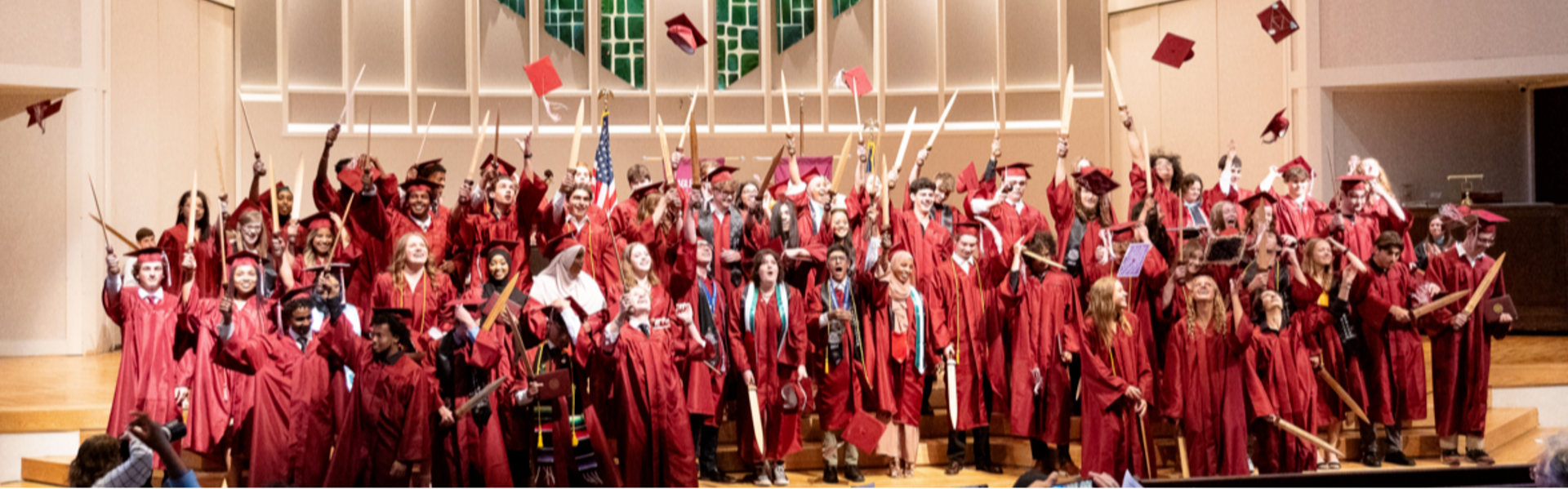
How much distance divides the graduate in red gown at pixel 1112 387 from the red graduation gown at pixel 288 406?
3.46m

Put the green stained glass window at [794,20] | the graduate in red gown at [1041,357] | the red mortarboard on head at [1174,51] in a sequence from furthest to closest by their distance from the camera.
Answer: the green stained glass window at [794,20]
the red mortarboard on head at [1174,51]
the graduate in red gown at [1041,357]

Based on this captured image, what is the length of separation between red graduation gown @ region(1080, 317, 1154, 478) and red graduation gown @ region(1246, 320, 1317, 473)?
613 mm

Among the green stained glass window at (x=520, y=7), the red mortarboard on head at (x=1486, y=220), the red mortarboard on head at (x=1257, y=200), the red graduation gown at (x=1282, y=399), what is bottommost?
the red graduation gown at (x=1282, y=399)

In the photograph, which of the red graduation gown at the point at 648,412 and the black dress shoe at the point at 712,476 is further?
the black dress shoe at the point at 712,476

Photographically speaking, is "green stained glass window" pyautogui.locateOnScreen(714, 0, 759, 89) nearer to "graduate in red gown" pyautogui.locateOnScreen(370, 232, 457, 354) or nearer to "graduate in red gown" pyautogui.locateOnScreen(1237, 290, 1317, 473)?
"graduate in red gown" pyautogui.locateOnScreen(370, 232, 457, 354)

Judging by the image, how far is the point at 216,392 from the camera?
643 centimetres

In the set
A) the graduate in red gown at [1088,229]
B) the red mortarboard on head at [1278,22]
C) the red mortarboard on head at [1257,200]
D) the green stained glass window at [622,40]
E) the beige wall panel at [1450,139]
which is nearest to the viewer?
the graduate in red gown at [1088,229]

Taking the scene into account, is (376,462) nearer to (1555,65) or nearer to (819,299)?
(819,299)

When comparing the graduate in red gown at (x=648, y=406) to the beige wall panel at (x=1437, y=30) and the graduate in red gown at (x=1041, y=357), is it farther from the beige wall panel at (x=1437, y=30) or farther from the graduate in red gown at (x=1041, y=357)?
the beige wall panel at (x=1437, y=30)

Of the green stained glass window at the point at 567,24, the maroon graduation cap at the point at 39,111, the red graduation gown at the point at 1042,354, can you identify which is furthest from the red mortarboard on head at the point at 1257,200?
the maroon graduation cap at the point at 39,111

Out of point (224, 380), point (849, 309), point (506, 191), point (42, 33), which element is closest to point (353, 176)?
point (506, 191)

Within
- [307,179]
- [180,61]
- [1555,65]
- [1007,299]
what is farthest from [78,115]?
[1555,65]

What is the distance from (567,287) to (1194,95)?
707 centimetres

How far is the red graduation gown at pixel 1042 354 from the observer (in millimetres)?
6820
